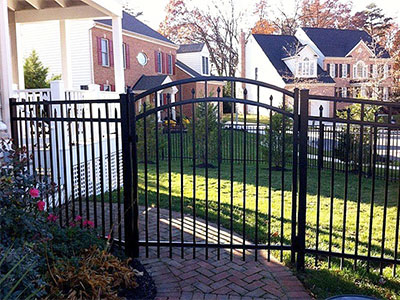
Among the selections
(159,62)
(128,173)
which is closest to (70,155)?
(128,173)

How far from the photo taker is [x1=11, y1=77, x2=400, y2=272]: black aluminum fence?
3.77 metres

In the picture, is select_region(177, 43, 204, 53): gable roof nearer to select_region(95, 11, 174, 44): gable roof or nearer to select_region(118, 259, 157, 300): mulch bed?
select_region(95, 11, 174, 44): gable roof

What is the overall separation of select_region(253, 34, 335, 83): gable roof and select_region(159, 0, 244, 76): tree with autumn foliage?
21.6 feet

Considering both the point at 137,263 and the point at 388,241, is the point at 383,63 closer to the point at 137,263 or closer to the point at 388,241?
the point at 388,241

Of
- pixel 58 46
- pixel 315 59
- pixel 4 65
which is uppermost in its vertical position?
pixel 315 59

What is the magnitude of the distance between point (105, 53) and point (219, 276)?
19.2 m

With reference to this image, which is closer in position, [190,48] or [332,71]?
[190,48]

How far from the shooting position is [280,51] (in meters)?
32.8

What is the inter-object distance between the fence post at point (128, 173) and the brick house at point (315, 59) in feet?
90.4

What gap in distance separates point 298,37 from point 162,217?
107 ft

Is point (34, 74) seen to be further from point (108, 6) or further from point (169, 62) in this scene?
point (169, 62)

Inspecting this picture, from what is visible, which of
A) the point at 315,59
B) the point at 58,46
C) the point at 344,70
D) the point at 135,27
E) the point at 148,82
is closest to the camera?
the point at 58,46

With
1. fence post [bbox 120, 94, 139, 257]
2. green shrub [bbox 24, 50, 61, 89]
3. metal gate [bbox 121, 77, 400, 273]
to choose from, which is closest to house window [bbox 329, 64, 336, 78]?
metal gate [bbox 121, 77, 400, 273]

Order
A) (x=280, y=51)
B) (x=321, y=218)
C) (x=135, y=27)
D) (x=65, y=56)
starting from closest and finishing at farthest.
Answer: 1. (x=321, y=218)
2. (x=65, y=56)
3. (x=135, y=27)
4. (x=280, y=51)
